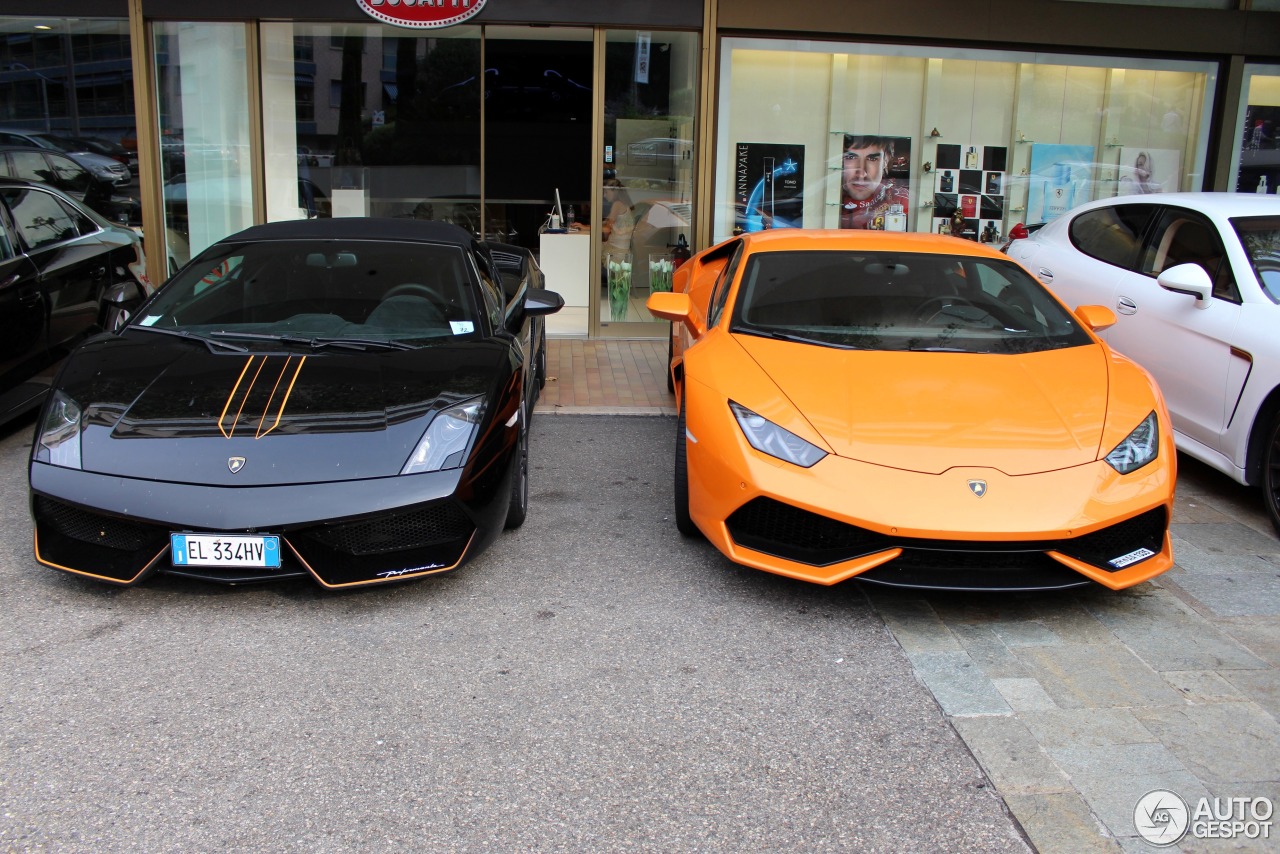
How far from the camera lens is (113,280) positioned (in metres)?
7.22

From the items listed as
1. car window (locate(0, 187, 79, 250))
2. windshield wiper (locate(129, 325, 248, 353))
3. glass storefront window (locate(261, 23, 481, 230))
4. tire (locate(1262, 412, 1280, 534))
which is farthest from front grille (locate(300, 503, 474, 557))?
glass storefront window (locate(261, 23, 481, 230))

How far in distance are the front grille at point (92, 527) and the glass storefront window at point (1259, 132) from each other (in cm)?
996

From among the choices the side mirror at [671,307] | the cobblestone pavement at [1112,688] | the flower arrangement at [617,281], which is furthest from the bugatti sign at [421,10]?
the cobblestone pavement at [1112,688]

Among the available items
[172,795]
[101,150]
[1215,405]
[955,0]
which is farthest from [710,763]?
[101,150]

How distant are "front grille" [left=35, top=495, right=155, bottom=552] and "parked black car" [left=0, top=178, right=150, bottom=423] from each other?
1.98 metres

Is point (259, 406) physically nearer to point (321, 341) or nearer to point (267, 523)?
point (267, 523)

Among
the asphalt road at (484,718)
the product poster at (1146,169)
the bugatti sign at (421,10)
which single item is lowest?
the asphalt road at (484,718)

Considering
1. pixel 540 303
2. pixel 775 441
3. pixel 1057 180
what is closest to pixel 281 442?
pixel 775 441

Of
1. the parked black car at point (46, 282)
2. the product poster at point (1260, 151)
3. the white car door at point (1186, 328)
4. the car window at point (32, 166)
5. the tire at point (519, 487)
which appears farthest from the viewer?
the product poster at point (1260, 151)

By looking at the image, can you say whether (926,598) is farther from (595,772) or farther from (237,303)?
(237,303)

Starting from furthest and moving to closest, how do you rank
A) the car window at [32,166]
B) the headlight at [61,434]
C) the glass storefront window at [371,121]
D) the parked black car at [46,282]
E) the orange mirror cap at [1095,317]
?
the glass storefront window at [371,121]
the car window at [32,166]
the parked black car at [46,282]
the orange mirror cap at [1095,317]
the headlight at [61,434]

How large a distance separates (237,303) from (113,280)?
2.78 meters

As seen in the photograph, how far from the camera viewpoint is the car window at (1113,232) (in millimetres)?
6445

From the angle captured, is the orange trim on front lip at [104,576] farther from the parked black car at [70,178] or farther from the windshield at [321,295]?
the parked black car at [70,178]
